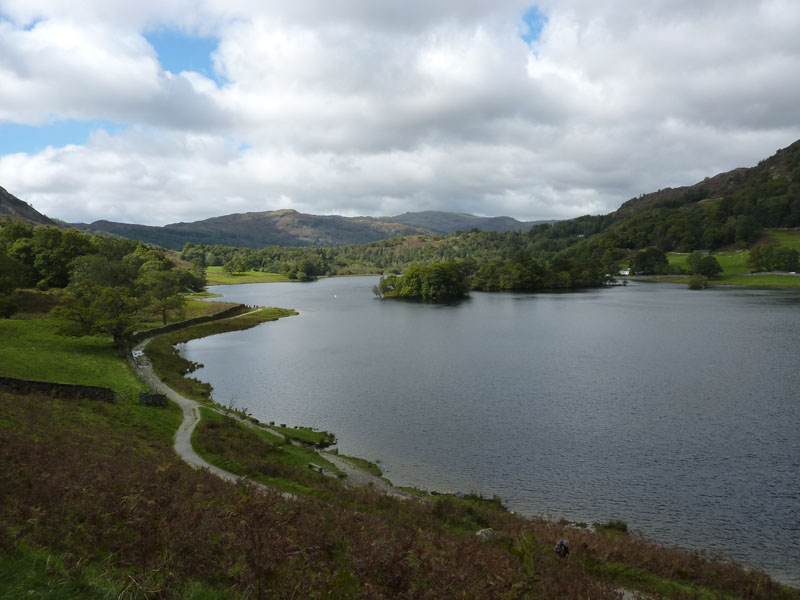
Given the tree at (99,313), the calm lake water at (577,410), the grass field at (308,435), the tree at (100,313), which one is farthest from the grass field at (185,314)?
the grass field at (308,435)

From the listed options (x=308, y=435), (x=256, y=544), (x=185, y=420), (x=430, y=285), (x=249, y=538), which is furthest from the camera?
(x=430, y=285)

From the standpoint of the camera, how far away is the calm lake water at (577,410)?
27125mm

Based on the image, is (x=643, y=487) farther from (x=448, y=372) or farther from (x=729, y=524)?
(x=448, y=372)

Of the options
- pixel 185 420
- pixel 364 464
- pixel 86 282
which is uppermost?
pixel 86 282

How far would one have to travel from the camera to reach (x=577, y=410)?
42.8m

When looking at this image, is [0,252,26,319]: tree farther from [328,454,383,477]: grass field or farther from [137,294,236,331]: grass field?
[328,454,383,477]: grass field

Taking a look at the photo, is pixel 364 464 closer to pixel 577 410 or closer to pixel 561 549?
pixel 561 549

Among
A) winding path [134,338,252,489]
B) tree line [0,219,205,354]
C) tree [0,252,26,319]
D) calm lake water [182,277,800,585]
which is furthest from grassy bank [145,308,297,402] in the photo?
tree [0,252,26,319]

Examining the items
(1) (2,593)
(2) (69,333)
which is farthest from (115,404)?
(1) (2,593)

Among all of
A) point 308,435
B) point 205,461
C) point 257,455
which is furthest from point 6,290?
point 205,461

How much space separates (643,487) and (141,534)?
2842cm

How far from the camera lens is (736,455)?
107 ft

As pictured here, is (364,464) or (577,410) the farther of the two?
(577,410)

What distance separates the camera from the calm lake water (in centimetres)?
2712
